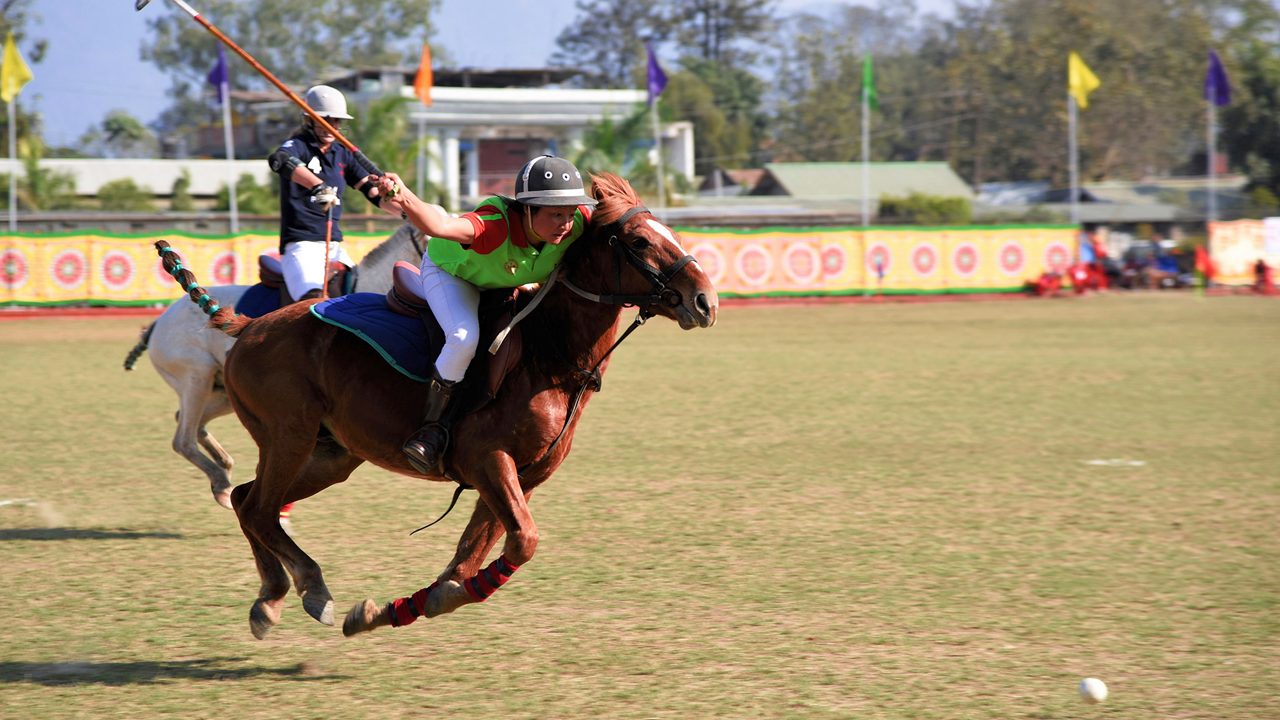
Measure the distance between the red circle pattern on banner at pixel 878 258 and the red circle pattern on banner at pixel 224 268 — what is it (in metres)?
17.1

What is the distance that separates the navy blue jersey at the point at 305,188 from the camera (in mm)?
7941

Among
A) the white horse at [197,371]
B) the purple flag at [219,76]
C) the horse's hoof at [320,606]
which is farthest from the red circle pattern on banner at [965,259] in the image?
the horse's hoof at [320,606]

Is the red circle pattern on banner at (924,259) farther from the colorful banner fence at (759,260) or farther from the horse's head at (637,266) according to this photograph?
the horse's head at (637,266)

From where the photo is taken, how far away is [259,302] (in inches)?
331

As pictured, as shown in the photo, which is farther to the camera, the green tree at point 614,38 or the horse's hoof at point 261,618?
the green tree at point 614,38

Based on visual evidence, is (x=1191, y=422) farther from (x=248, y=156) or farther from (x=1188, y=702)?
(x=248, y=156)

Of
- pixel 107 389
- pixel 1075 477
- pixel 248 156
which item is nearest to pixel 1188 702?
pixel 1075 477

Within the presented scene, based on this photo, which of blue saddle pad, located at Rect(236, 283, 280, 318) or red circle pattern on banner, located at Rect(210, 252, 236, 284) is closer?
blue saddle pad, located at Rect(236, 283, 280, 318)

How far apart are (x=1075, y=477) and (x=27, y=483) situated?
847 centimetres

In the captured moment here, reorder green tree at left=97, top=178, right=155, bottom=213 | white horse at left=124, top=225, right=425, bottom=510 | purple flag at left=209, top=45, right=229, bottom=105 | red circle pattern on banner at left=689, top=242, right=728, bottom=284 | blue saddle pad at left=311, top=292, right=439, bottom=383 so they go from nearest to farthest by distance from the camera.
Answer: blue saddle pad at left=311, top=292, right=439, bottom=383 → white horse at left=124, top=225, right=425, bottom=510 → red circle pattern on banner at left=689, top=242, right=728, bottom=284 → purple flag at left=209, top=45, right=229, bottom=105 → green tree at left=97, top=178, right=155, bottom=213

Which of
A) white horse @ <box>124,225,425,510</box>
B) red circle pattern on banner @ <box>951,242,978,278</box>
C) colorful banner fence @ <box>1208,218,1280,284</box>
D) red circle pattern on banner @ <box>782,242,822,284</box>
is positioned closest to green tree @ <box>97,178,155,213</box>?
red circle pattern on banner @ <box>782,242,822,284</box>

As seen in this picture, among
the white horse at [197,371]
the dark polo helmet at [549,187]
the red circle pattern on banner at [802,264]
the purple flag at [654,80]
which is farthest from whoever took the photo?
the purple flag at [654,80]

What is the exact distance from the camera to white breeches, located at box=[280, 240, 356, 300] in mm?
8125

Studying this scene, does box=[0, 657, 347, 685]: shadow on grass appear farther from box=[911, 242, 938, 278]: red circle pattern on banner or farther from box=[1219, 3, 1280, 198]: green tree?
box=[1219, 3, 1280, 198]: green tree
